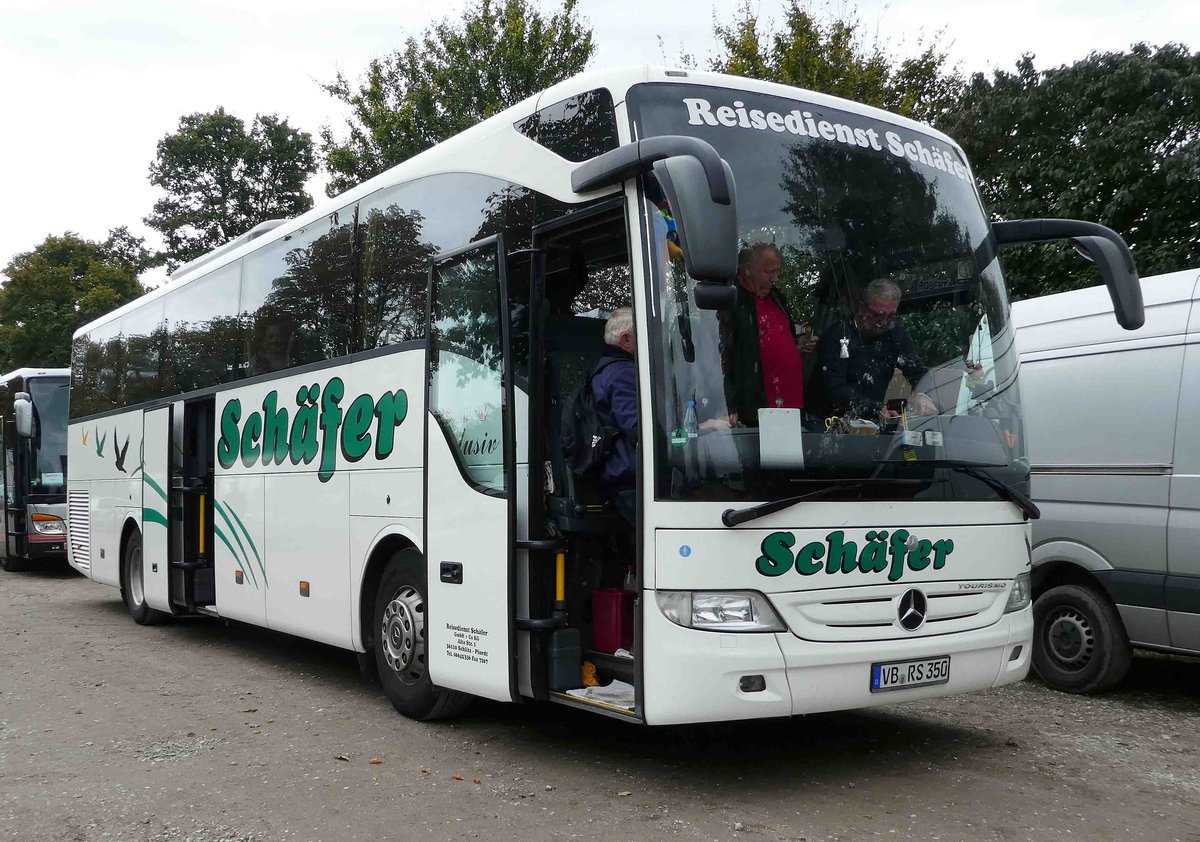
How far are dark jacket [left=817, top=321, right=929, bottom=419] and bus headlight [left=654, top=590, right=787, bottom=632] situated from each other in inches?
38.9

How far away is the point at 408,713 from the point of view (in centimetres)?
745

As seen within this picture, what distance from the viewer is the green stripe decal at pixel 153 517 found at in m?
11.6

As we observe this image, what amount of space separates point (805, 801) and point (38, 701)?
5.74 metres

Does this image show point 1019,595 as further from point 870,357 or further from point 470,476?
point 470,476

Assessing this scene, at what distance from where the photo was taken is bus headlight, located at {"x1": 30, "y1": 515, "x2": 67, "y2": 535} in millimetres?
18781

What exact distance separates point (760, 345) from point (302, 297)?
4.87m

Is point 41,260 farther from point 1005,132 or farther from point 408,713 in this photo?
point 408,713

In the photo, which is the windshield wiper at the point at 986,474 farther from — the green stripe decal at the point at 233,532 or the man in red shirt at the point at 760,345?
the green stripe decal at the point at 233,532

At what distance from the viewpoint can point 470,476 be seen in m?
6.58

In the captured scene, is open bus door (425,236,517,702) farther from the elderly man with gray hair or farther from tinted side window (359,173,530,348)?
the elderly man with gray hair

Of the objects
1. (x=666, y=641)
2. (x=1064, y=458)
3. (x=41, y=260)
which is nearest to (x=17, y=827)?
(x=666, y=641)

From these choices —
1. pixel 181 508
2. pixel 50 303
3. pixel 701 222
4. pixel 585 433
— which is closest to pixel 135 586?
pixel 181 508

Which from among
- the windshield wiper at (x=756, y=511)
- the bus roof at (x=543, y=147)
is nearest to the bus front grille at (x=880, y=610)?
the windshield wiper at (x=756, y=511)

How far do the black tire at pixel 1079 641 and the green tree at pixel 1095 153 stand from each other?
352 inches
